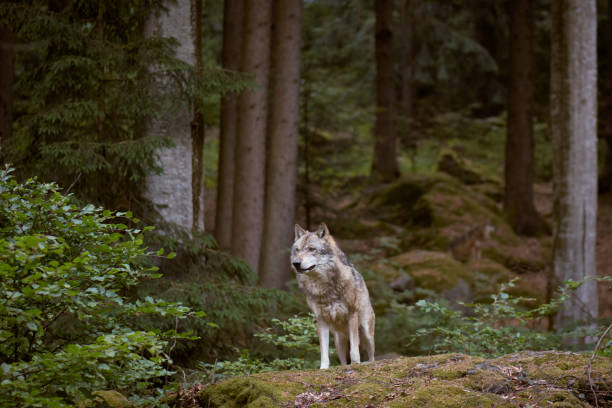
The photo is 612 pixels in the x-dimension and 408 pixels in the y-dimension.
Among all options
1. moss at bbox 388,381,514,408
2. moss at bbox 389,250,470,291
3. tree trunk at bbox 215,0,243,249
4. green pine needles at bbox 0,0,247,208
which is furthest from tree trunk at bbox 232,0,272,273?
moss at bbox 388,381,514,408

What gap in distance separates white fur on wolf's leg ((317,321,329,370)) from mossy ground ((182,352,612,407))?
0.70 metres

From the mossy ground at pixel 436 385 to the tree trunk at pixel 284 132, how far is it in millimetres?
7211

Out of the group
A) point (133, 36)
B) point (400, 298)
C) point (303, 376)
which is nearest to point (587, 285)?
point (400, 298)

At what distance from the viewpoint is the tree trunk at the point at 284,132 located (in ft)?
37.9

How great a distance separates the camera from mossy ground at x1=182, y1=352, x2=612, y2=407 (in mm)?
3506

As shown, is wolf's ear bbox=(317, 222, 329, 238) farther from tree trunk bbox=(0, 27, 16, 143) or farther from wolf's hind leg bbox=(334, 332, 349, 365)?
tree trunk bbox=(0, 27, 16, 143)

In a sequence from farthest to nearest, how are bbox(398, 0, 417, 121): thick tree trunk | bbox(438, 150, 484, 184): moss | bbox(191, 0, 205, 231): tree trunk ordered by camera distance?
1. bbox(398, 0, 417, 121): thick tree trunk
2. bbox(438, 150, 484, 184): moss
3. bbox(191, 0, 205, 231): tree trunk

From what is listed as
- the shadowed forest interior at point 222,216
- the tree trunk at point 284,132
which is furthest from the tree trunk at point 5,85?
the tree trunk at point 284,132

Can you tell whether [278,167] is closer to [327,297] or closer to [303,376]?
[327,297]

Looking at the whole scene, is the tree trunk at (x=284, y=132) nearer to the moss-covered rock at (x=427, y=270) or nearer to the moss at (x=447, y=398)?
the moss-covered rock at (x=427, y=270)

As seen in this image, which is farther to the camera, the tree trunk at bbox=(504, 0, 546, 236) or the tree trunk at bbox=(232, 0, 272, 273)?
the tree trunk at bbox=(504, 0, 546, 236)

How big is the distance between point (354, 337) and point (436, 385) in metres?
1.50

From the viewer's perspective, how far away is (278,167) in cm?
1164

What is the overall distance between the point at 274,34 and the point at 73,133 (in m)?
6.26
